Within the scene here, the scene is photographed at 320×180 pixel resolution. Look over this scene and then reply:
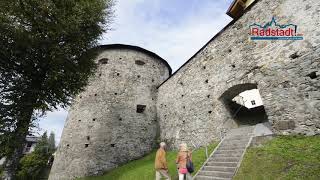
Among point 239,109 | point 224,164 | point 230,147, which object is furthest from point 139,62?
point 224,164

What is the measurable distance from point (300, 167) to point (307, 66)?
11.9 ft

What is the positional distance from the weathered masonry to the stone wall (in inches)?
1.3

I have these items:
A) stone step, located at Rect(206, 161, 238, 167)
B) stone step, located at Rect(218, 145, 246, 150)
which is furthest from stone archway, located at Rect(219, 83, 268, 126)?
stone step, located at Rect(206, 161, 238, 167)

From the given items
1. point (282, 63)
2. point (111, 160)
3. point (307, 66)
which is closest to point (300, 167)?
point (307, 66)

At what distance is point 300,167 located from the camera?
4.62 m

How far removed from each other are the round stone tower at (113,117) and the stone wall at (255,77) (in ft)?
9.48

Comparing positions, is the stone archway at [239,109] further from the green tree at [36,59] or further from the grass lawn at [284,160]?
the green tree at [36,59]

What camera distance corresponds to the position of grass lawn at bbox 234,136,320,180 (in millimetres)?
4508

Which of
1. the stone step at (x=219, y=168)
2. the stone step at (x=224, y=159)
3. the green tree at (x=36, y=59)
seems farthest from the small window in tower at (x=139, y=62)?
the stone step at (x=219, y=168)

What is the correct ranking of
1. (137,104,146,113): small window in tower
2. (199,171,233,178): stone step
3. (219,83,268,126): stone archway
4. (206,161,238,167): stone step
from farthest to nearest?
(137,104,146,113): small window in tower → (219,83,268,126): stone archway → (206,161,238,167): stone step → (199,171,233,178): stone step

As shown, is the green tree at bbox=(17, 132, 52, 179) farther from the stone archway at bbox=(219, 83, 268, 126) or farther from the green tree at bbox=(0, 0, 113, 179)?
the stone archway at bbox=(219, 83, 268, 126)

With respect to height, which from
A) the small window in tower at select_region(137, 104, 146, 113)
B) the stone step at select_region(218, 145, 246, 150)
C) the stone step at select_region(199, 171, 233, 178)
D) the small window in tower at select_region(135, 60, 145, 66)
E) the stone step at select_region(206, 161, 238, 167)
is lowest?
the stone step at select_region(199, 171, 233, 178)

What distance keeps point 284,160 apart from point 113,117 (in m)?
12.1

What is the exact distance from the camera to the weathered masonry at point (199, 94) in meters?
6.75
